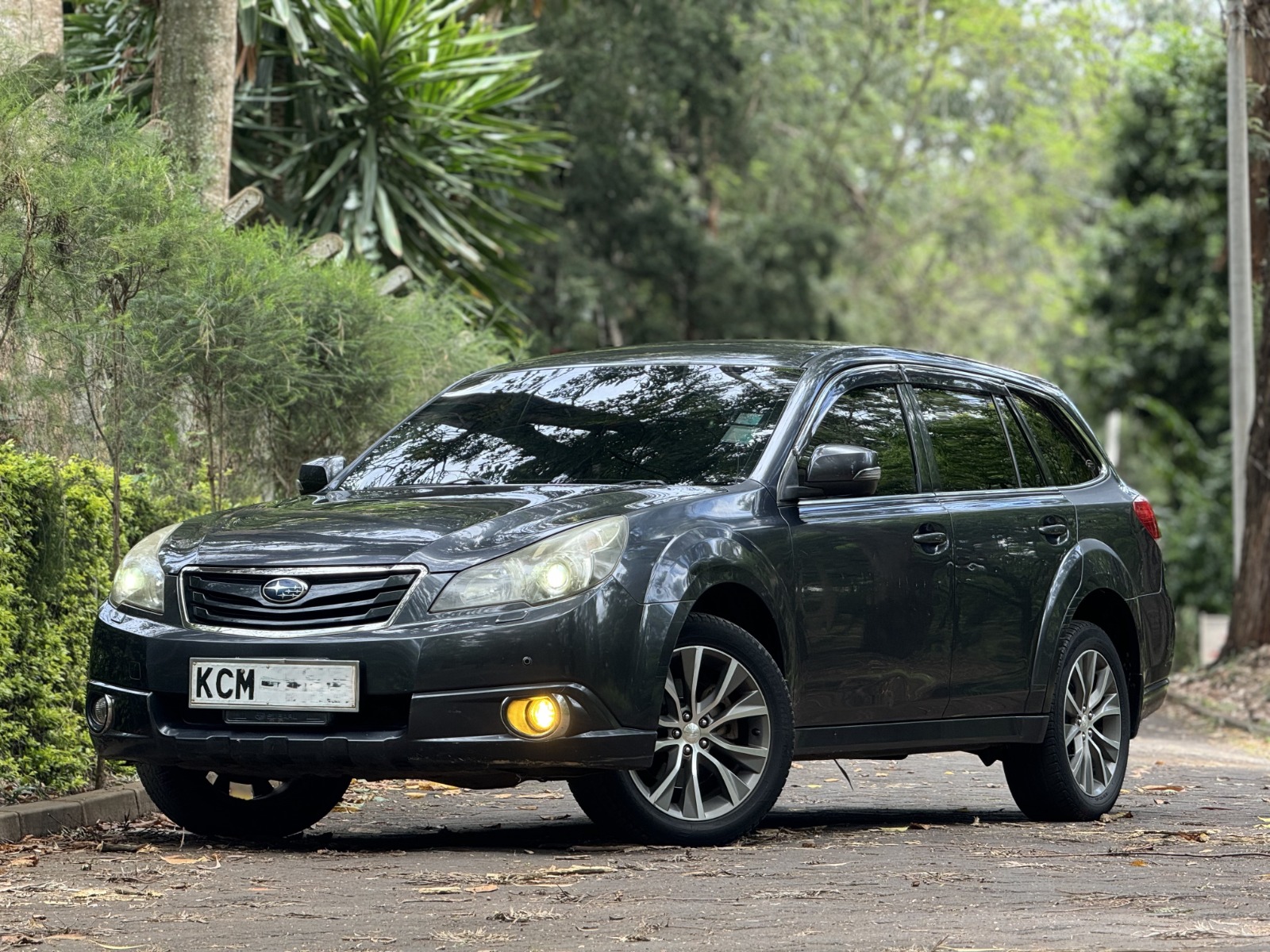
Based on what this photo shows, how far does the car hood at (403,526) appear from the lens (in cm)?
625

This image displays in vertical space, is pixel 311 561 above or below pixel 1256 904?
above

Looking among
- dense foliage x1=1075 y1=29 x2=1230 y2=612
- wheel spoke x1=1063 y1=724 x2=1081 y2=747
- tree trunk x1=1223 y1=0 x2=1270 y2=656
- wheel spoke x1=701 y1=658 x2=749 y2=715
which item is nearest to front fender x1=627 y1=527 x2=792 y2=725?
wheel spoke x1=701 y1=658 x2=749 y2=715

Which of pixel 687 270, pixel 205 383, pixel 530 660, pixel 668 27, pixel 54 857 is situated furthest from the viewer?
pixel 687 270

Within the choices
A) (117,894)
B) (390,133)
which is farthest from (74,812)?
(390,133)

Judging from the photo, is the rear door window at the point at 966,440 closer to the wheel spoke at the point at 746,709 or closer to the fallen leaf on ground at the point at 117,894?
the wheel spoke at the point at 746,709

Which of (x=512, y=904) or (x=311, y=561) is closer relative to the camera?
(x=512, y=904)

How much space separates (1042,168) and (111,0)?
3155 cm

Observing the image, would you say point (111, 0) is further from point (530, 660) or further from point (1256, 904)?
point (1256, 904)

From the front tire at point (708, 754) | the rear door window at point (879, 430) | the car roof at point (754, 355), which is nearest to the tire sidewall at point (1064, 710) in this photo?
the rear door window at point (879, 430)

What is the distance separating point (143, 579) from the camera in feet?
22.0

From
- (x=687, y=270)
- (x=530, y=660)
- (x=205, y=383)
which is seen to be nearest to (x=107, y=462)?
(x=205, y=383)

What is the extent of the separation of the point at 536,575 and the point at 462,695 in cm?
42

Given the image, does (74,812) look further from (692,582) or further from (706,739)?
(692,582)

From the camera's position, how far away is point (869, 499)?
24.4 ft
